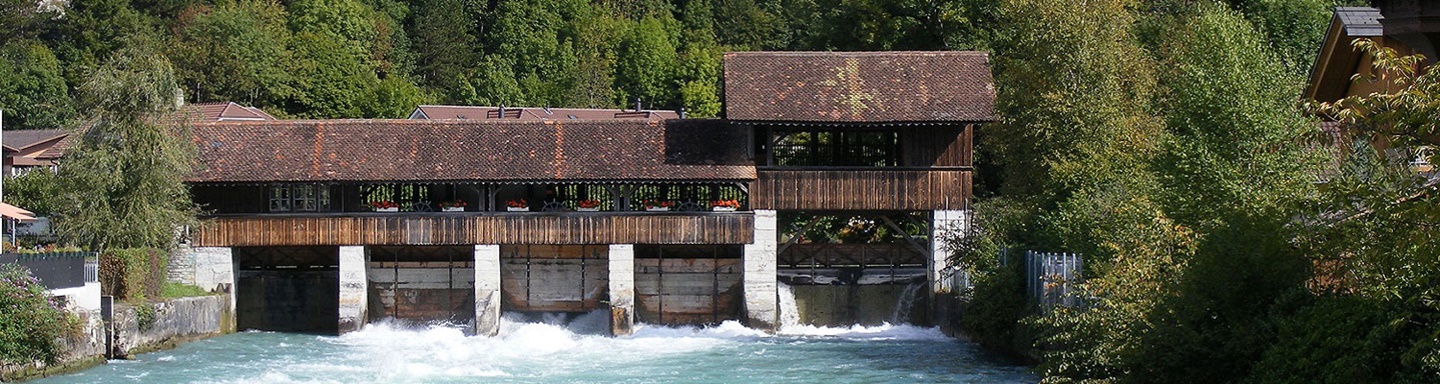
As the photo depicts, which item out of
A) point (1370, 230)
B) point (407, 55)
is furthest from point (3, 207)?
point (407, 55)

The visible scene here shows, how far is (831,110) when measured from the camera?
37094 millimetres

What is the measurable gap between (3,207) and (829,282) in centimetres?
1665

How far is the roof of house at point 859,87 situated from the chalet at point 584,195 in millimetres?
48

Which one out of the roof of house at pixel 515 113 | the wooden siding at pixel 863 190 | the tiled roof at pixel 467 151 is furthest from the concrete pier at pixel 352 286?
the roof of house at pixel 515 113

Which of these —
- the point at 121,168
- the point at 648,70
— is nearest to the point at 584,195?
the point at 121,168

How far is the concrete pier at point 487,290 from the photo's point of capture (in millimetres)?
36978

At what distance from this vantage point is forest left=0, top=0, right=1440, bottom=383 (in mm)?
15875

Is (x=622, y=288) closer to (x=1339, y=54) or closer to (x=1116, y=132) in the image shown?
(x=1116, y=132)

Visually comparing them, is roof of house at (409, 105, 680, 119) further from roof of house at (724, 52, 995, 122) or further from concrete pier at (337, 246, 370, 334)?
concrete pier at (337, 246, 370, 334)

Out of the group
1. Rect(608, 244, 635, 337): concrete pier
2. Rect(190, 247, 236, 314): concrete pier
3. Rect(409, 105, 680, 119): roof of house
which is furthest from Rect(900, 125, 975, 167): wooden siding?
Rect(409, 105, 680, 119): roof of house

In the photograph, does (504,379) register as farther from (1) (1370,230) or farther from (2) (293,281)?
(1) (1370,230)

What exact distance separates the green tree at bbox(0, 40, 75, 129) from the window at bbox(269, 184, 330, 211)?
37209 mm

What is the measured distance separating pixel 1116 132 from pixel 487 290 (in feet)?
43.7

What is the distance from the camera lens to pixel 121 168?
34.7 m
